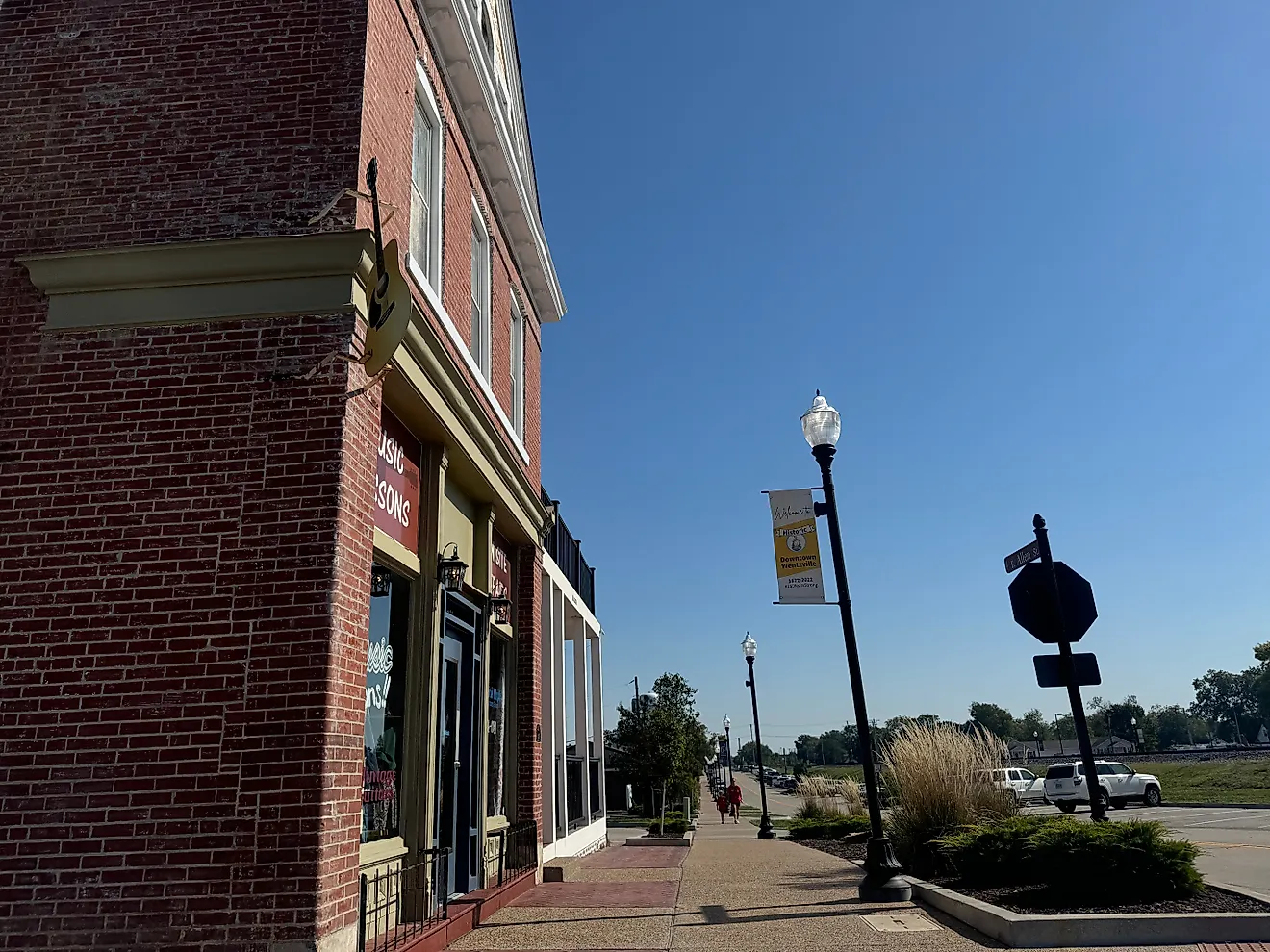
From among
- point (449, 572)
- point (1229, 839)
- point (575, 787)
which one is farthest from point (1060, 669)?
point (575, 787)

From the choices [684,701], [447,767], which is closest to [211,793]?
[447,767]

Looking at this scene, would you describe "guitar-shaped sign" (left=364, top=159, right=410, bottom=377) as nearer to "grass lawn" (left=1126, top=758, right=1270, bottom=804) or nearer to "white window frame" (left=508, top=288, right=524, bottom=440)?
"white window frame" (left=508, top=288, right=524, bottom=440)

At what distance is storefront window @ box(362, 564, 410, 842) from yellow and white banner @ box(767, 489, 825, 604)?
468 cm

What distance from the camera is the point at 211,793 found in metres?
5.23

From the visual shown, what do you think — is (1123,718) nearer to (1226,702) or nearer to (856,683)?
(1226,702)

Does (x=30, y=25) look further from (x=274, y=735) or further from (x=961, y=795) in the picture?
(x=961, y=795)

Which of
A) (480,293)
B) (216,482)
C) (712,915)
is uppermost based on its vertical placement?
(480,293)

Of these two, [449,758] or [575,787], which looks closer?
[449,758]

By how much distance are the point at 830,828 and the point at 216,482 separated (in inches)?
646

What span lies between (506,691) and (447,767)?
2.93 meters

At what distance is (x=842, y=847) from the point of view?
1639 cm

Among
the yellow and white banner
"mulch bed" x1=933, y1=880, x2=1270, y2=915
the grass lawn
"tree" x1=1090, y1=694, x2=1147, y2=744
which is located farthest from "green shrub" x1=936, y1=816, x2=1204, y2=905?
"tree" x1=1090, y1=694, x2=1147, y2=744

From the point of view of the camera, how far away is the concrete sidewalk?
7105 millimetres

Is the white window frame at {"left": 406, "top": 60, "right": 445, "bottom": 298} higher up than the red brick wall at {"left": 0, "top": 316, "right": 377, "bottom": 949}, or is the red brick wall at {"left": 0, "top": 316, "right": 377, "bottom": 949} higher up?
the white window frame at {"left": 406, "top": 60, "right": 445, "bottom": 298}
